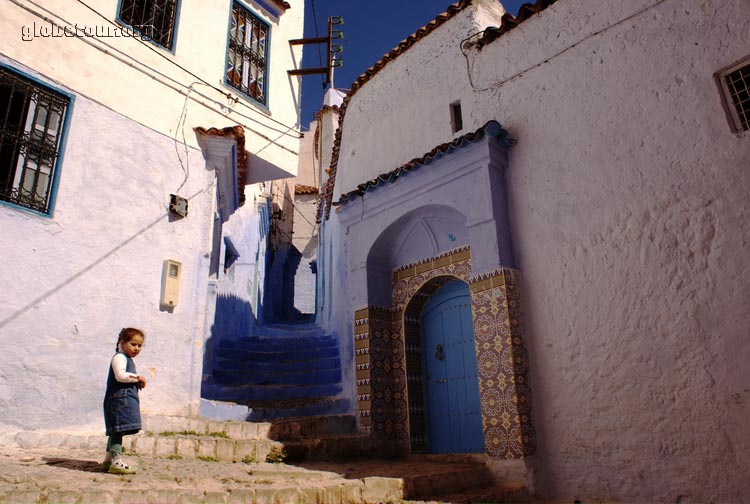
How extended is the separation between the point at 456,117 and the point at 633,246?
3.37 metres

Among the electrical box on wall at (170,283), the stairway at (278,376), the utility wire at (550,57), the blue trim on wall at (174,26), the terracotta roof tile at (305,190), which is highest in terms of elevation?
the terracotta roof tile at (305,190)

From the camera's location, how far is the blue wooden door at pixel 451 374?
6.90 m

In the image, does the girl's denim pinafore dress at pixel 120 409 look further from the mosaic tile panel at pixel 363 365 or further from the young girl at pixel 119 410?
the mosaic tile panel at pixel 363 365

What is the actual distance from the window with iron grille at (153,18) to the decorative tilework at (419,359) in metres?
4.45

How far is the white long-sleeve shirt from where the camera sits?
13.9ft

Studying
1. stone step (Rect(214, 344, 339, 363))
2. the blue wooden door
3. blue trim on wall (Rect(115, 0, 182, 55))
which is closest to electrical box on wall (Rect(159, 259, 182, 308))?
stone step (Rect(214, 344, 339, 363))

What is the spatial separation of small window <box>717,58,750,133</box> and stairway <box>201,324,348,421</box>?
222 inches

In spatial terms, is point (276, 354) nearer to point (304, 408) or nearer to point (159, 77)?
point (304, 408)

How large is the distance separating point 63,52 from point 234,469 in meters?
4.71

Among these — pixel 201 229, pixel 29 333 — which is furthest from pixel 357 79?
pixel 29 333

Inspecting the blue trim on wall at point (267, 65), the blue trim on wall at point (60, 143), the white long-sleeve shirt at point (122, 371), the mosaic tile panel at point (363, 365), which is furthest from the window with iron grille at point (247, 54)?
the white long-sleeve shirt at point (122, 371)

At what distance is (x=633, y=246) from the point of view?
17.8 feet

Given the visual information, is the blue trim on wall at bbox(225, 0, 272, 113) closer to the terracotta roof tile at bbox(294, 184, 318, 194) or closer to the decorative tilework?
the decorative tilework

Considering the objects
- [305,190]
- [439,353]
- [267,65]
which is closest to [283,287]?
[305,190]
